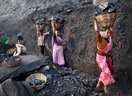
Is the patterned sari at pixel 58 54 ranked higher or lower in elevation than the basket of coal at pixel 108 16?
lower

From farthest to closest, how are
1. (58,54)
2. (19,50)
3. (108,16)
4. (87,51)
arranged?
(19,50), (58,54), (87,51), (108,16)

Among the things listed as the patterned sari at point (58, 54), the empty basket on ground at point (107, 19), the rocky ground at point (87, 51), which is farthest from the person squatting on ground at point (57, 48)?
the empty basket on ground at point (107, 19)

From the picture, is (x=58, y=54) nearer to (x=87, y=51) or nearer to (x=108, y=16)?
(x=87, y=51)

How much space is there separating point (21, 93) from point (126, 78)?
9.79ft

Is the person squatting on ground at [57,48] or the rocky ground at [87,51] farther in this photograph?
the person squatting on ground at [57,48]

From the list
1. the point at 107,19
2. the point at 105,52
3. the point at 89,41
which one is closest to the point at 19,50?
the point at 89,41

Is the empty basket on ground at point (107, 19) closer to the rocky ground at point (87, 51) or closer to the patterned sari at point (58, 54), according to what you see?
the rocky ground at point (87, 51)

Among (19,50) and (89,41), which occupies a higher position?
(89,41)

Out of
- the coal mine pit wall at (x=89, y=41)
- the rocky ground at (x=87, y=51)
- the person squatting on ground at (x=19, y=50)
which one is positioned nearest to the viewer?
the rocky ground at (x=87, y=51)

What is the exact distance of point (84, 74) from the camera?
12.3 feet

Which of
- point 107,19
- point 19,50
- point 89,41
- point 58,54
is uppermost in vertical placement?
point 107,19

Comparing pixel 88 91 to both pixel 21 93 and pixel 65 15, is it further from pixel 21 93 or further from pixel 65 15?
pixel 65 15

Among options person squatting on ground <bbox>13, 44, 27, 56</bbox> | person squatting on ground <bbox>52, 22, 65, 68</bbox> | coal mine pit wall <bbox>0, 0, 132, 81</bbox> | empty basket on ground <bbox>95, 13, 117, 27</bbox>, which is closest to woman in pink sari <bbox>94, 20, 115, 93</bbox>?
empty basket on ground <bbox>95, 13, 117, 27</bbox>

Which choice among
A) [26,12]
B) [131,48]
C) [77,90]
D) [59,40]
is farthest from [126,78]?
[26,12]
